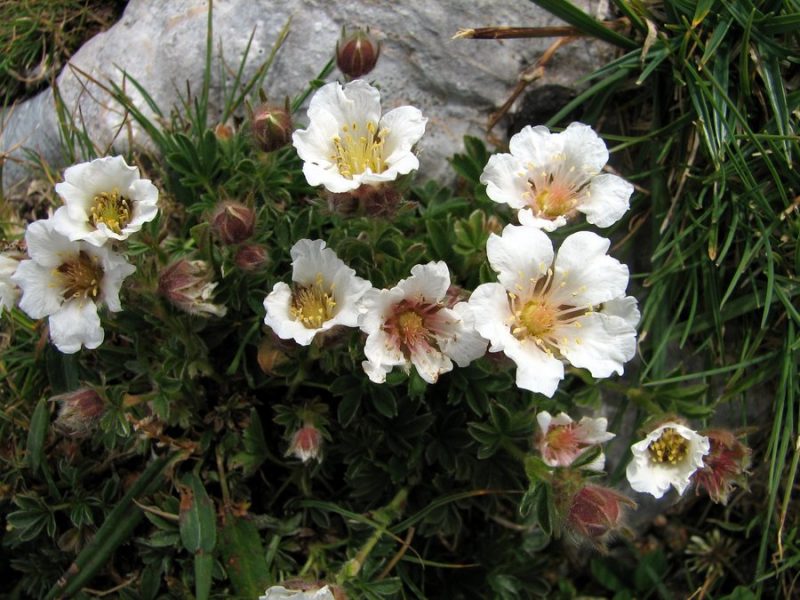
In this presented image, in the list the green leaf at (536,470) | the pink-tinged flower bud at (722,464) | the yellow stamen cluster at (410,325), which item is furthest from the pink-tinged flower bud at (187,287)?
the pink-tinged flower bud at (722,464)

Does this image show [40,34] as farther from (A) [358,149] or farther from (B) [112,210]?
(A) [358,149]

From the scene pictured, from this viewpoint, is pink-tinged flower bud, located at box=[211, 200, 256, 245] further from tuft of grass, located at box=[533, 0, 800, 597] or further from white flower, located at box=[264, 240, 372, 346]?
tuft of grass, located at box=[533, 0, 800, 597]

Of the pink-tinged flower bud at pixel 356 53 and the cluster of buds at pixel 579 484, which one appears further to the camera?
the pink-tinged flower bud at pixel 356 53

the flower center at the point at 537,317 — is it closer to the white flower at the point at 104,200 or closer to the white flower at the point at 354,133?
the white flower at the point at 354,133

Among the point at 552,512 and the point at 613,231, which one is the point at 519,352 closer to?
the point at 552,512

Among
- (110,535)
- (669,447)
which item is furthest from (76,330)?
(669,447)

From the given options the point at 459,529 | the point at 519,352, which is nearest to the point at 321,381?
the point at 459,529
